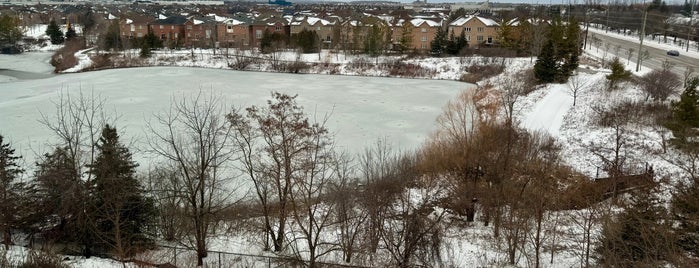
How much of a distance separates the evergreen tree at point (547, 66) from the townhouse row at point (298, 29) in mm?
17815

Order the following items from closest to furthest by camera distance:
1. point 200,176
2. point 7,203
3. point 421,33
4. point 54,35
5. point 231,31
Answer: point 200,176
point 7,203
point 421,33
point 231,31
point 54,35

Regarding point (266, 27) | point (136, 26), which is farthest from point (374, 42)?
point (136, 26)

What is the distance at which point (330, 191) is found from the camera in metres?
11.6

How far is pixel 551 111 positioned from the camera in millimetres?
22750

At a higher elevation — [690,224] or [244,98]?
[690,224]

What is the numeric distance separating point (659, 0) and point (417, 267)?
77907mm

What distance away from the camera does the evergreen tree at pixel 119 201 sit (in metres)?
10.2

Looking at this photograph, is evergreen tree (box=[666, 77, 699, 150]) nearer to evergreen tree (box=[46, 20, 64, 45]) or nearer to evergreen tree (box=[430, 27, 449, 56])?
evergreen tree (box=[430, 27, 449, 56])

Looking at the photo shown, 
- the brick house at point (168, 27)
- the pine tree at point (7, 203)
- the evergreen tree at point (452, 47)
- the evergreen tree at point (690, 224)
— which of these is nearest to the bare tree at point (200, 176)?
the pine tree at point (7, 203)

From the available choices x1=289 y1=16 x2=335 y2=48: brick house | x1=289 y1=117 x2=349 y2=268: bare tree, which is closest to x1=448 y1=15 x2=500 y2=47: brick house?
x1=289 y1=16 x2=335 y2=48: brick house

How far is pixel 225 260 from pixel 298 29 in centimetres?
4310

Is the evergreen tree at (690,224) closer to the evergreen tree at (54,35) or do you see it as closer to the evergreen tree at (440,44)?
the evergreen tree at (440,44)

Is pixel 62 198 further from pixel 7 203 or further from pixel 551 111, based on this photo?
pixel 551 111

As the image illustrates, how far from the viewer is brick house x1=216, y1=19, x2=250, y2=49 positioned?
170 feet
